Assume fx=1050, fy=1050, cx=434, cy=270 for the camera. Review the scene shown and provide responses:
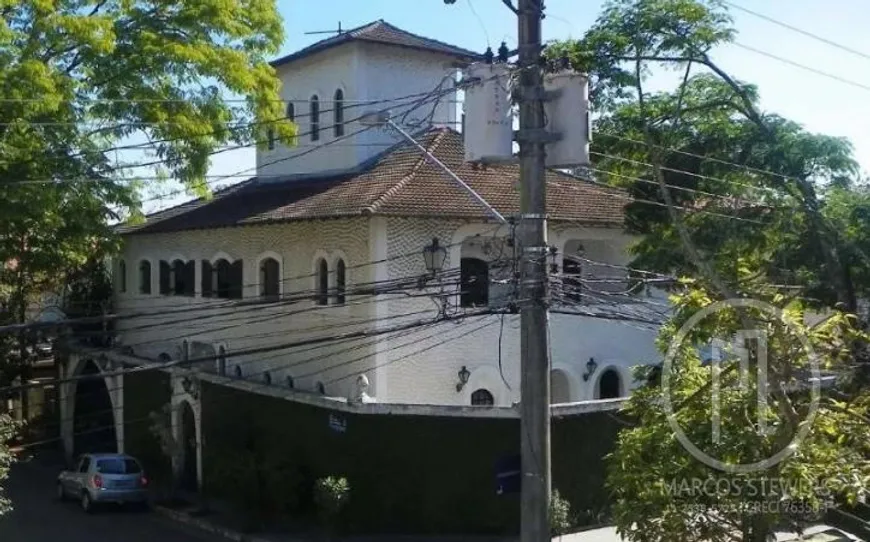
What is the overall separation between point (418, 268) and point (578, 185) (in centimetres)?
540

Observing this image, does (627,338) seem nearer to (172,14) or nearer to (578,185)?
(578,185)

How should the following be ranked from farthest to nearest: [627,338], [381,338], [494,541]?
[627,338]
[381,338]
[494,541]

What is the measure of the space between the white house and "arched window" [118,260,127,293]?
329 cm

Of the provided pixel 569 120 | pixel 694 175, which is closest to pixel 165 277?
pixel 694 175

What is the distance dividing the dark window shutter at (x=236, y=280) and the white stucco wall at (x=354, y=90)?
2.85 meters

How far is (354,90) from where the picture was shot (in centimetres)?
2441

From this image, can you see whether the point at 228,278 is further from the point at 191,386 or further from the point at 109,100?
the point at 109,100

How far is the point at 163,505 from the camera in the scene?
23.2 meters

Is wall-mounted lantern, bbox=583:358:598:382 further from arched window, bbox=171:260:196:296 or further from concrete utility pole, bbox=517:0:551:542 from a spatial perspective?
concrete utility pole, bbox=517:0:551:542

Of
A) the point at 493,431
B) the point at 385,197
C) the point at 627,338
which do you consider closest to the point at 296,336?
the point at 385,197

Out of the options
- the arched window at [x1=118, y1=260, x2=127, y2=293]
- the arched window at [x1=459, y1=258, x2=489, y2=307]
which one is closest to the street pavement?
the arched window at [x1=459, y1=258, x2=489, y2=307]

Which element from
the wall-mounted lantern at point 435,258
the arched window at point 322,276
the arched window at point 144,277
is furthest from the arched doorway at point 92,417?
the wall-mounted lantern at point 435,258

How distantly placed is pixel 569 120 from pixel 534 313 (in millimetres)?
1903

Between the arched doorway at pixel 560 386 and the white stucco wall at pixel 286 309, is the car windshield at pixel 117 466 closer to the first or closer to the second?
the white stucco wall at pixel 286 309
